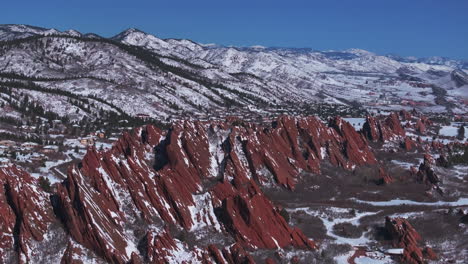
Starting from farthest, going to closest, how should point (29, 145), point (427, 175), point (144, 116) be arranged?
point (144, 116), point (29, 145), point (427, 175)

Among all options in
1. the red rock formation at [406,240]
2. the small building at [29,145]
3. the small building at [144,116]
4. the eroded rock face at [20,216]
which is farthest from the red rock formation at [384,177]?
the small building at [144,116]

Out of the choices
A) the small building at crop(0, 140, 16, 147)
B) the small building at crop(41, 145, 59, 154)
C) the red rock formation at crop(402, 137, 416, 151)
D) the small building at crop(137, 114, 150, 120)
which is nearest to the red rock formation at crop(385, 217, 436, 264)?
the red rock formation at crop(402, 137, 416, 151)

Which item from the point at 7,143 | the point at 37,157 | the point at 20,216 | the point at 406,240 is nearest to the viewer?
the point at 20,216

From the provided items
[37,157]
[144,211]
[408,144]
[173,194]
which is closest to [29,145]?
[37,157]

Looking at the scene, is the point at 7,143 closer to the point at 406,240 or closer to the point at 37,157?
the point at 37,157

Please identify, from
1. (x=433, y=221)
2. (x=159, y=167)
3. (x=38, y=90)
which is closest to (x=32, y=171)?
(x=159, y=167)

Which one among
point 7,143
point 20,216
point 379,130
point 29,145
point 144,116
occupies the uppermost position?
point 144,116

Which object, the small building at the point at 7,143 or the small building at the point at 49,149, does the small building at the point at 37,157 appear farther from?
the small building at the point at 7,143
